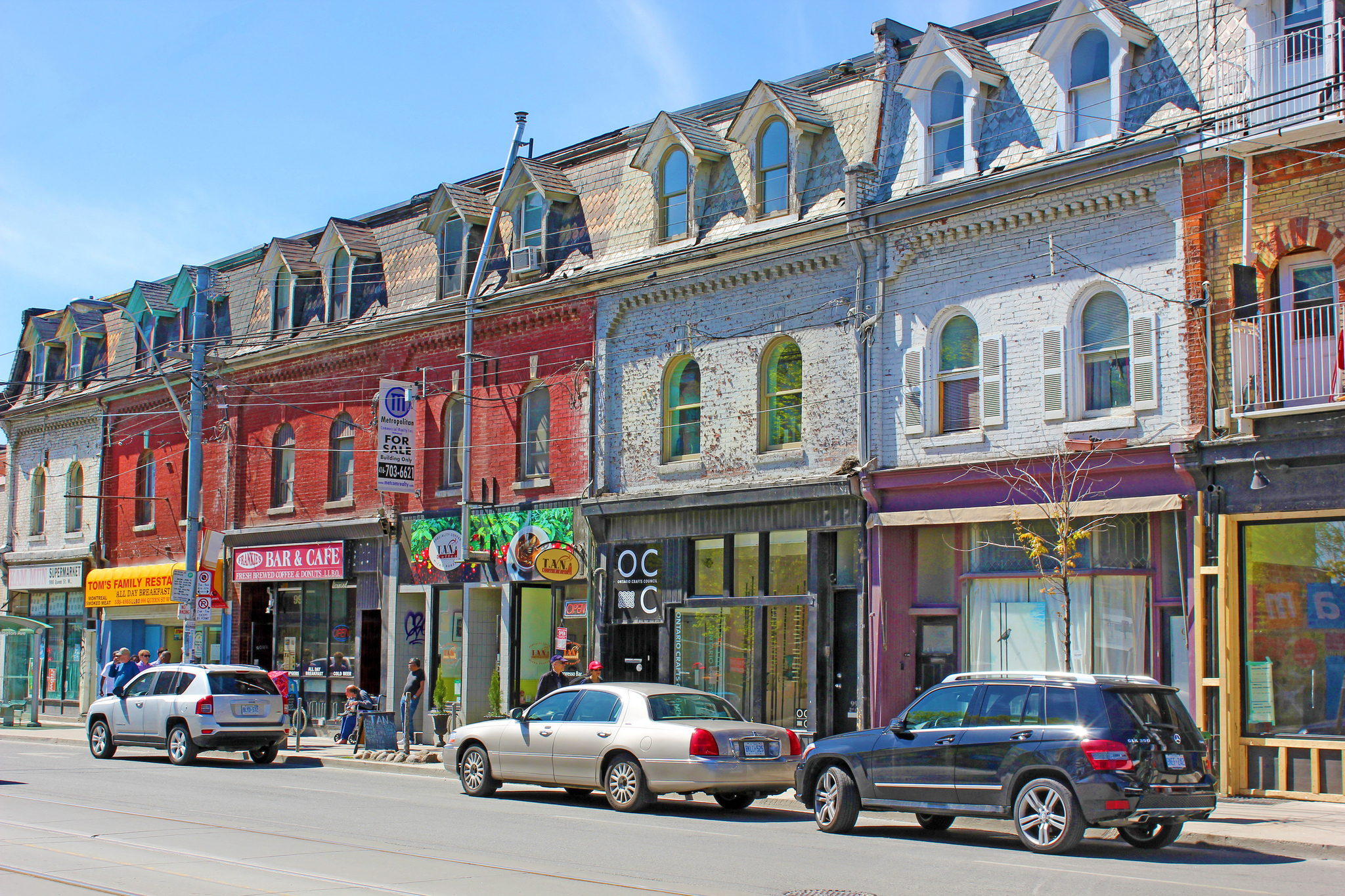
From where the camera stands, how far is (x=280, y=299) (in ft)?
106

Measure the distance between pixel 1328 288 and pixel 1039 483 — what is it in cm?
423

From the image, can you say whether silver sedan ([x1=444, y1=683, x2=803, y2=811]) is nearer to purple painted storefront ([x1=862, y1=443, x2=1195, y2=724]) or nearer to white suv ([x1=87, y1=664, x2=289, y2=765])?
purple painted storefront ([x1=862, y1=443, x2=1195, y2=724])

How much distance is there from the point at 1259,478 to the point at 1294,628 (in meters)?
1.89

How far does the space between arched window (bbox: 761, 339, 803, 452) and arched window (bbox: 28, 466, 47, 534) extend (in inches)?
1032

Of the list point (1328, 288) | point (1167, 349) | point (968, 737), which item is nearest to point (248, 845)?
point (968, 737)

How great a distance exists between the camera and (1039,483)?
18.1 metres

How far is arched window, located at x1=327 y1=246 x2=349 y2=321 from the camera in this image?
30.8 metres

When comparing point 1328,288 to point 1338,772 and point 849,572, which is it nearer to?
point 1338,772

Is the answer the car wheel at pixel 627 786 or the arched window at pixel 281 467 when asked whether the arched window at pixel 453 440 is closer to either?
the arched window at pixel 281 467

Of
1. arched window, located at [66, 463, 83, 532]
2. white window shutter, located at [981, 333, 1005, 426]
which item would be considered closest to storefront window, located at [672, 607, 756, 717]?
white window shutter, located at [981, 333, 1005, 426]

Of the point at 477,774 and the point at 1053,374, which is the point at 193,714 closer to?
the point at 477,774

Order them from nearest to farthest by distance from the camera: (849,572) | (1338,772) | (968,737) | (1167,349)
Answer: (968,737) < (1338,772) < (1167,349) < (849,572)

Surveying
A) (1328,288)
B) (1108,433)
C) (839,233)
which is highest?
(839,233)

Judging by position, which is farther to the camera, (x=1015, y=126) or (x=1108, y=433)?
(x=1015, y=126)
